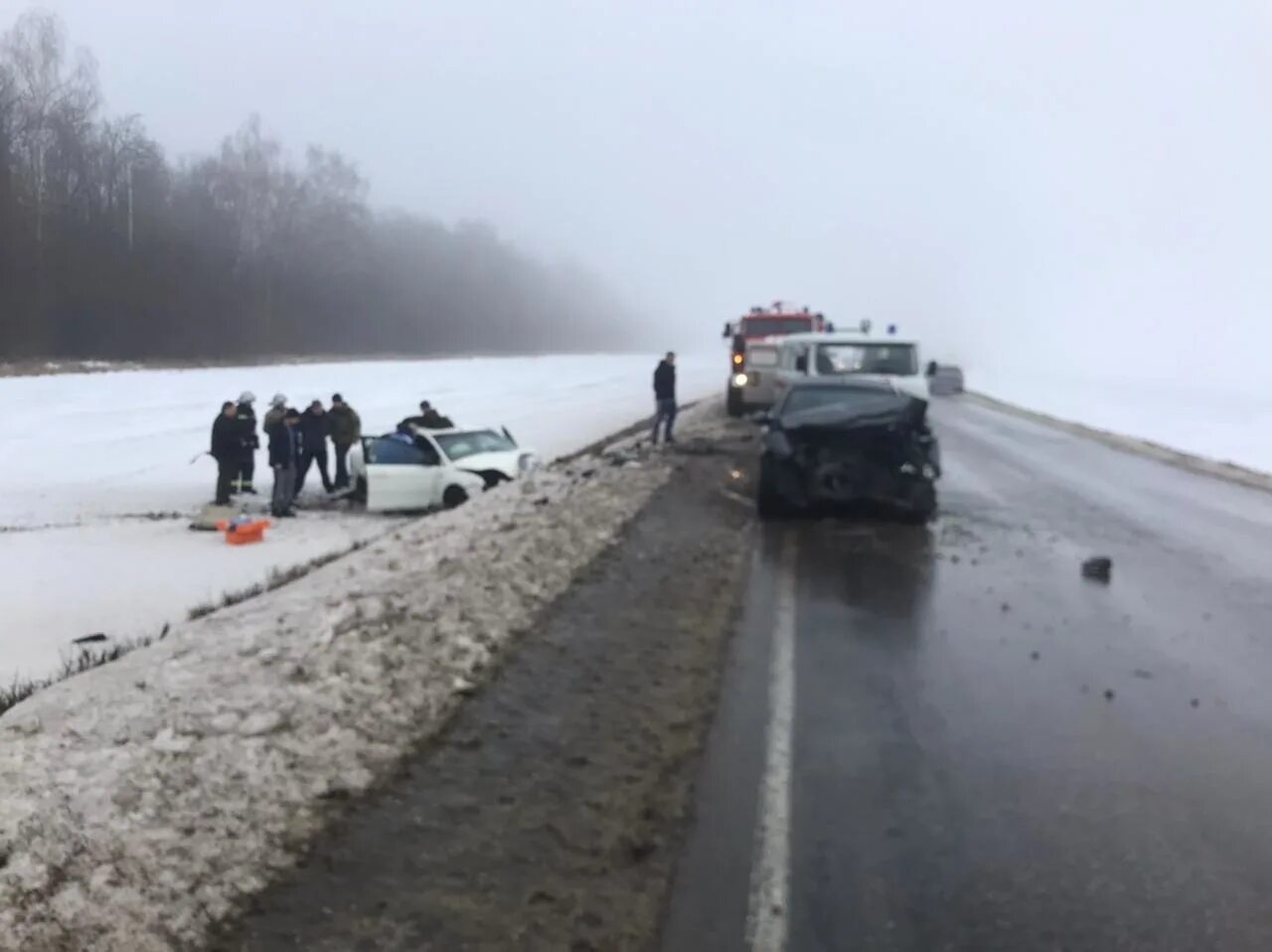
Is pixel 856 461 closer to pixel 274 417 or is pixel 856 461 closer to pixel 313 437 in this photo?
pixel 274 417


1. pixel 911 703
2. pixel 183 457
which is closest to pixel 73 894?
pixel 911 703

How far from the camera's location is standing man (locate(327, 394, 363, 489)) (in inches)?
768

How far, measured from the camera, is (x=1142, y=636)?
26.4 ft

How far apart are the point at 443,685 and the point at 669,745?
1.50 meters

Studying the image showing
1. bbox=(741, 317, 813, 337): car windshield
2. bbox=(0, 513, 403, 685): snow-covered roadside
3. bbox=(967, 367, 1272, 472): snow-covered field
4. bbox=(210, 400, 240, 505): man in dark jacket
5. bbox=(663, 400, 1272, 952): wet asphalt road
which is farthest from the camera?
bbox=(741, 317, 813, 337): car windshield

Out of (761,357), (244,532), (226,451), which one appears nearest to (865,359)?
(244,532)

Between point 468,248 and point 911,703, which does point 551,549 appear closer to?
point 911,703

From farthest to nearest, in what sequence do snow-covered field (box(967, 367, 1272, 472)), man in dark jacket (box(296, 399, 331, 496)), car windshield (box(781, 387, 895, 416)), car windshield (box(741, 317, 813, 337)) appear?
1. car windshield (box(741, 317, 813, 337))
2. snow-covered field (box(967, 367, 1272, 472))
3. man in dark jacket (box(296, 399, 331, 496))
4. car windshield (box(781, 387, 895, 416))

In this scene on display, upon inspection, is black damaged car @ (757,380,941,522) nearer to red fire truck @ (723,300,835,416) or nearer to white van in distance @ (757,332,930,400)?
white van in distance @ (757,332,930,400)

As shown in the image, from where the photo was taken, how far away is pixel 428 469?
17375mm

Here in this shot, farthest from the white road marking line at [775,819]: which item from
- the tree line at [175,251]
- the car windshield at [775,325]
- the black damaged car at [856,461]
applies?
the tree line at [175,251]

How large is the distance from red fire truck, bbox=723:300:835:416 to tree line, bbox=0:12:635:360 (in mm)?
41119

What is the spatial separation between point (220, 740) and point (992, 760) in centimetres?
365

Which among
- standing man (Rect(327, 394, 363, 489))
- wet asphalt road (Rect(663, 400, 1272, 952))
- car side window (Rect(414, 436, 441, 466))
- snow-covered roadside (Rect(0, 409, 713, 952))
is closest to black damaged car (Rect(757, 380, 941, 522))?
wet asphalt road (Rect(663, 400, 1272, 952))
